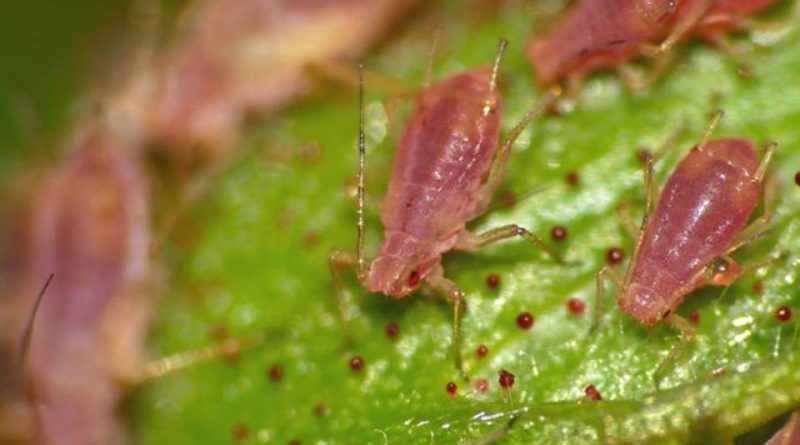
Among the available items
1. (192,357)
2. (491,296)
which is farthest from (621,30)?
(192,357)

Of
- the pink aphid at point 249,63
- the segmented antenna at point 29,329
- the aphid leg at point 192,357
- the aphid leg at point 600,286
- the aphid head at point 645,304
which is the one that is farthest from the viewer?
the pink aphid at point 249,63

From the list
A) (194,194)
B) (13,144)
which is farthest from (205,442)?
(13,144)

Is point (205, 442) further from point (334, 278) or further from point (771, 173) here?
point (771, 173)

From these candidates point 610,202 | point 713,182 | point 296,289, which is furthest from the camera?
point 296,289

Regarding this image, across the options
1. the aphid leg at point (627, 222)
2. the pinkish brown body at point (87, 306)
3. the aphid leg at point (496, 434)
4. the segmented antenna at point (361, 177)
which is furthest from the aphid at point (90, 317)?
the aphid leg at point (627, 222)

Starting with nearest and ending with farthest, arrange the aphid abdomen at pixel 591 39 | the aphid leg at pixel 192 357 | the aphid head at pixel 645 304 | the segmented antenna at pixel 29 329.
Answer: the aphid head at pixel 645 304 < the aphid abdomen at pixel 591 39 < the segmented antenna at pixel 29 329 < the aphid leg at pixel 192 357

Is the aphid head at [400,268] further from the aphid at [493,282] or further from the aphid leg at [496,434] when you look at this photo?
the aphid leg at [496,434]

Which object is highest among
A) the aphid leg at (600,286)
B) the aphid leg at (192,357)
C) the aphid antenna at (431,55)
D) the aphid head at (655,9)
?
the aphid head at (655,9)
